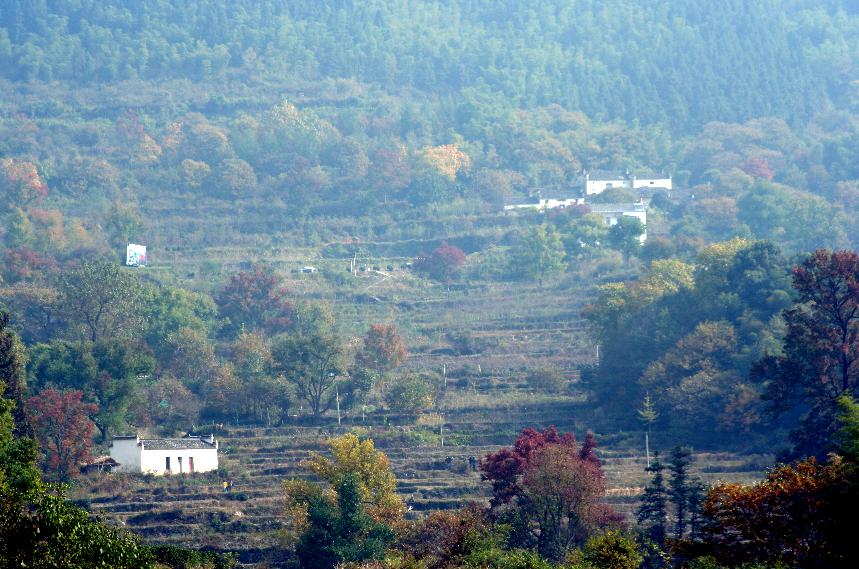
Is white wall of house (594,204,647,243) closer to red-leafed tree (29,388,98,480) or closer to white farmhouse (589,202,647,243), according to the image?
white farmhouse (589,202,647,243)

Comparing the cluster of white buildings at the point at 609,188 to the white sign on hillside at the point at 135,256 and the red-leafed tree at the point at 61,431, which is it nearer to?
the white sign on hillside at the point at 135,256

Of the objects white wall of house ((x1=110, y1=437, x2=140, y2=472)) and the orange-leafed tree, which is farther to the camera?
the orange-leafed tree

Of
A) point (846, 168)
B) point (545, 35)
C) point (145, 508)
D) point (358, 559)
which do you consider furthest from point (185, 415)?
point (545, 35)

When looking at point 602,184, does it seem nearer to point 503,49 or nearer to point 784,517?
point 503,49

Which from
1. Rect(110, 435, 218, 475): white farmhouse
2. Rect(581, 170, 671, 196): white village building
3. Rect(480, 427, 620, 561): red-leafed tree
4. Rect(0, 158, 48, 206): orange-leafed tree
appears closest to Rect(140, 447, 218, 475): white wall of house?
Rect(110, 435, 218, 475): white farmhouse

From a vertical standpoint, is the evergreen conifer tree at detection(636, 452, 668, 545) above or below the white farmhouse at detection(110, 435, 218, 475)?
below

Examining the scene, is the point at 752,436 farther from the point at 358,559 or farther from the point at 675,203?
the point at 675,203

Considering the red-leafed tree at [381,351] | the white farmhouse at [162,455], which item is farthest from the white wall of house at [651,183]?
the white farmhouse at [162,455]
